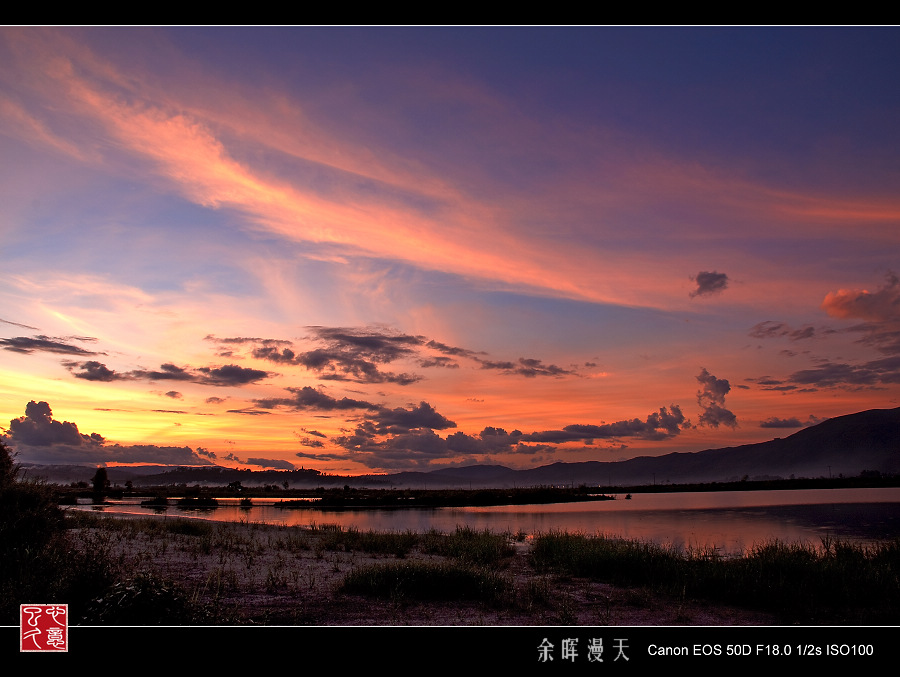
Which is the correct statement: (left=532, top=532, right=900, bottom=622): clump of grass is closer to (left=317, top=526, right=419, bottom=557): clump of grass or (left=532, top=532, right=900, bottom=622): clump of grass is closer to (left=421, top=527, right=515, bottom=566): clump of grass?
(left=421, top=527, right=515, bottom=566): clump of grass

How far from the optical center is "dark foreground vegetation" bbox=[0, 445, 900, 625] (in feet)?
31.7

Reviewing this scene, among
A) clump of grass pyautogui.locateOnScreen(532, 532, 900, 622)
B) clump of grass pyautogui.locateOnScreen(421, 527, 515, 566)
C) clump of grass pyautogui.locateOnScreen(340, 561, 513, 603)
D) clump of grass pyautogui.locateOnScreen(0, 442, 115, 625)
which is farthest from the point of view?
clump of grass pyautogui.locateOnScreen(421, 527, 515, 566)

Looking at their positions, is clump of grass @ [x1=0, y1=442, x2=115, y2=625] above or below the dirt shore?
above

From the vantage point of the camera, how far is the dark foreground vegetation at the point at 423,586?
9648mm

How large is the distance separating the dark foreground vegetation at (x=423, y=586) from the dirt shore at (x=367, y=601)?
1.8 inches

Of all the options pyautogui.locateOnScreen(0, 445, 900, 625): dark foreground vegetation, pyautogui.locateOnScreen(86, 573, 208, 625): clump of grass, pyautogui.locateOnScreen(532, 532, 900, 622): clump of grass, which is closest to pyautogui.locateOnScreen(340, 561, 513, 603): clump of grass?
pyautogui.locateOnScreen(0, 445, 900, 625): dark foreground vegetation

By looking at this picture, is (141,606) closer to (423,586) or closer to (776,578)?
(423,586)

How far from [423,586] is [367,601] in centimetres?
150

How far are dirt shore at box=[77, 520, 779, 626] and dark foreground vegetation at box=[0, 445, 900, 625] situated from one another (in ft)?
0.15
